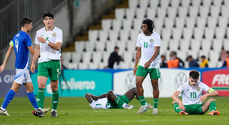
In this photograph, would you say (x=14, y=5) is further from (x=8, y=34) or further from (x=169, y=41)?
(x=169, y=41)

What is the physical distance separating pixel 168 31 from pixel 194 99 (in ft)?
48.7

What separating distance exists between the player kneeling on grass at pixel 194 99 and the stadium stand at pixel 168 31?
44.3ft

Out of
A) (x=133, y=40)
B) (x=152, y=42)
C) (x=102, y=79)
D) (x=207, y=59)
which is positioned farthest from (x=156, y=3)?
(x=152, y=42)

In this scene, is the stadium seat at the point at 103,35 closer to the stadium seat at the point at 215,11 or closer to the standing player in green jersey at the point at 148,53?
the stadium seat at the point at 215,11

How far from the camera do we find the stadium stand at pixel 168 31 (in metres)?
24.7

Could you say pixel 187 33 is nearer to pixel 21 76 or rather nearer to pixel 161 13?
pixel 161 13

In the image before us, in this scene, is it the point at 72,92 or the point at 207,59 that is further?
the point at 207,59

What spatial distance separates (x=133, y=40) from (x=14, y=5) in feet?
19.9

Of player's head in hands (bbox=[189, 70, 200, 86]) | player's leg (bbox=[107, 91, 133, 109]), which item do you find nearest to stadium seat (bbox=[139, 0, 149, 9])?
player's leg (bbox=[107, 91, 133, 109])

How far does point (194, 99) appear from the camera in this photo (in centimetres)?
1062

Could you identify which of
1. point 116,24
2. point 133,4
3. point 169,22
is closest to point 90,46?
point 116,24

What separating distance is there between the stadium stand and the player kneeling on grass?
13514 mm

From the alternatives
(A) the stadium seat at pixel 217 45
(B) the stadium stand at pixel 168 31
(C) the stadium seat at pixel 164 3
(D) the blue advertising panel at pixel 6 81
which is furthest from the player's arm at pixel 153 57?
(C) the stadium seat at pixel 164 3

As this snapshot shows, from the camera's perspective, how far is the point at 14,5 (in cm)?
2244
